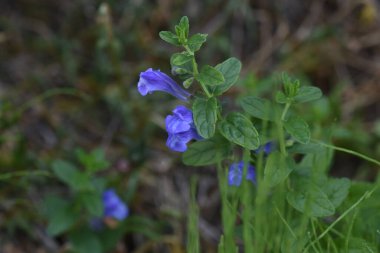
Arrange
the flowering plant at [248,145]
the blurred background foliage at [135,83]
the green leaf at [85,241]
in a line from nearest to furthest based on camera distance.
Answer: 1. the flowering plant at [248,145]
2. the green leaf at [85,241]
3. the blurred background foliage at [135,83]

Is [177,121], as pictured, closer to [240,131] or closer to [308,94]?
[240,131]

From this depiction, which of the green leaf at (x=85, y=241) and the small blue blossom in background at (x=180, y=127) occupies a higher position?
the green leaf at (x=85, y=241)

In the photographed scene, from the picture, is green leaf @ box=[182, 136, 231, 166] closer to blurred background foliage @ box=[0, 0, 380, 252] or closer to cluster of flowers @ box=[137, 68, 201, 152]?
cluster of flowers @ box=[137, 68, 201, 152]

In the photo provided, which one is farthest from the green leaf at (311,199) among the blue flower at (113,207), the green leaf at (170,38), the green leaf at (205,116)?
the blue flower at (113,207)

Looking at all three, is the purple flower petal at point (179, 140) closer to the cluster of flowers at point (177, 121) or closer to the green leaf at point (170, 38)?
the cluster of flowers at point (177, 121)

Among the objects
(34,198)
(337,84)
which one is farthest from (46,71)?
(337,84)

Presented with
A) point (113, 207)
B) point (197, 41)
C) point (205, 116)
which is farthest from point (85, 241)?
point (197, 41)
